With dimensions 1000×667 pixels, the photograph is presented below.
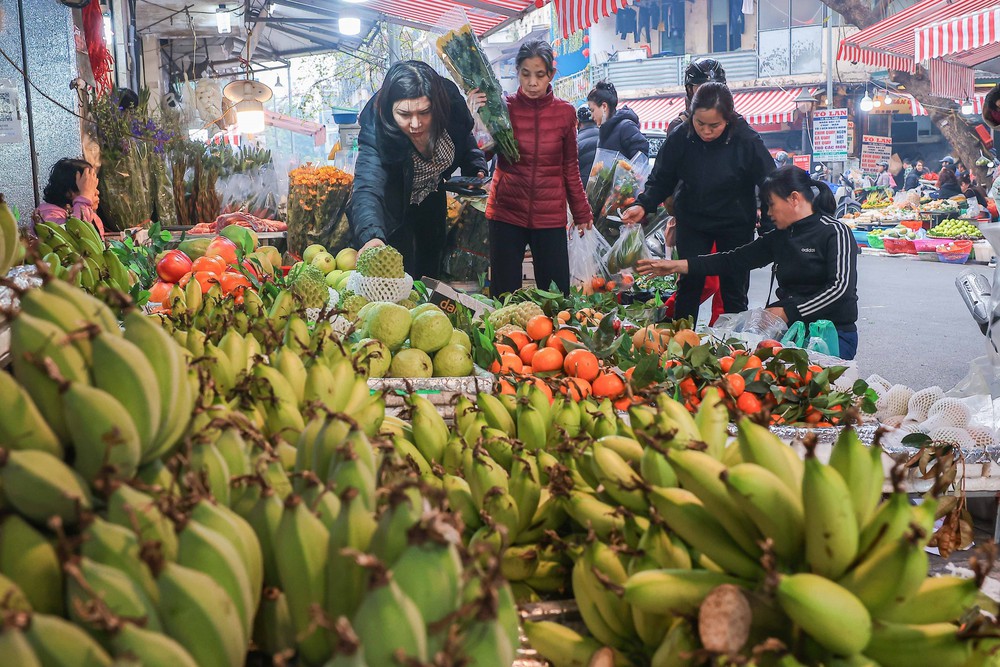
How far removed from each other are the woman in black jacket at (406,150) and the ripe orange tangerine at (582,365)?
9.10ft

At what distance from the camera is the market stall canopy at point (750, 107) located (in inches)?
852

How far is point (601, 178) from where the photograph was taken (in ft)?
23.0

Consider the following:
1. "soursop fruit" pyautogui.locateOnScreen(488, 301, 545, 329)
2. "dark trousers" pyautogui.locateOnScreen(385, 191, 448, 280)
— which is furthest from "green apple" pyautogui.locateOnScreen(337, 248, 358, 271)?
"soursop fruit" pyautogui.locateOnScreen(488, 301, 545, 329)

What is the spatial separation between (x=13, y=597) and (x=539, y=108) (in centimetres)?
502

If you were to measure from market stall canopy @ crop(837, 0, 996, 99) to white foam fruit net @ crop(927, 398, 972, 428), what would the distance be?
856cm

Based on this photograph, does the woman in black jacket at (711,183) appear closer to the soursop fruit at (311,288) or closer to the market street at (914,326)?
the market street at (914,326)

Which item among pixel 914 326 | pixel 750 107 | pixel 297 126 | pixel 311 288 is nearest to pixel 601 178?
pixel 311 288

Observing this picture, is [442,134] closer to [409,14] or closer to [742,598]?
[409,14]

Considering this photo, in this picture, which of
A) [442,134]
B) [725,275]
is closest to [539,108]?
[442,134]

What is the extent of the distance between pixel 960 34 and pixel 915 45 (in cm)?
78

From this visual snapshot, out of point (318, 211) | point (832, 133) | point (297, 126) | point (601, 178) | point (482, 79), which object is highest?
point (297, 126)

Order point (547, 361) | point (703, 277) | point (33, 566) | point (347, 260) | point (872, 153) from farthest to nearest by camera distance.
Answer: point (872, 153), point (703, 277), point (347, 260), point (547, 361), point (33, 566)

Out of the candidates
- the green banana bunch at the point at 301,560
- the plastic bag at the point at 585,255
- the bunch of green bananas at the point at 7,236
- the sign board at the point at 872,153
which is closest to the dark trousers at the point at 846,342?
the plastic bag at the point at 585,255

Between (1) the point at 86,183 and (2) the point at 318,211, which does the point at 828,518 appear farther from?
(2) the point at 318,211
